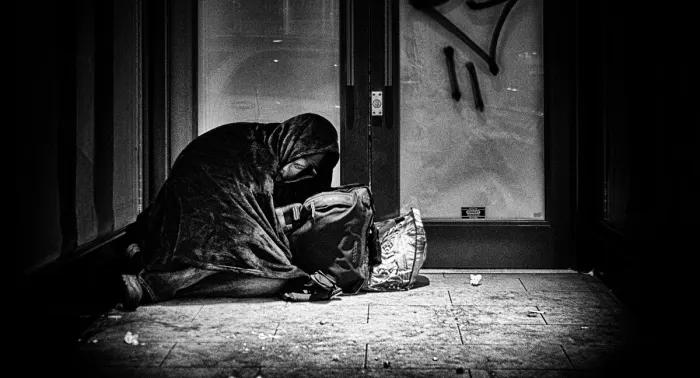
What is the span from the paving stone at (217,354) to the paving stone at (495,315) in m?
1.09

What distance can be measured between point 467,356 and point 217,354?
1.06m

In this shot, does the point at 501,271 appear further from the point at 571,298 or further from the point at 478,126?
the point at 478,126

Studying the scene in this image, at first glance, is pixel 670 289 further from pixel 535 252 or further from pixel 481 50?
pixel 481 50

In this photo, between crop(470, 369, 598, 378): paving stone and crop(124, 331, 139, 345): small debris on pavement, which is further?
crop(124, 331, 139, 345): small debris on pavement

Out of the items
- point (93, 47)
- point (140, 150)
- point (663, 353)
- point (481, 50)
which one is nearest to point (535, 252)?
point (481, 50)

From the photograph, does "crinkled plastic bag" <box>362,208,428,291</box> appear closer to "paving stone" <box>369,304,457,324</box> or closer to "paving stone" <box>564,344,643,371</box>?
"paving stone" <box>369,304,457,324</box>

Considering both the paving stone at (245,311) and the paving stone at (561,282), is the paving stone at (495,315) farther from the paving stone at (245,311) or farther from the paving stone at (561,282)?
the paving stone at (245,311)

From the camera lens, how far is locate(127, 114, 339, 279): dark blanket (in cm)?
429

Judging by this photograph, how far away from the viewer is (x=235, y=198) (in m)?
4.38

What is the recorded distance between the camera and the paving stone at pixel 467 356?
10.5 ft

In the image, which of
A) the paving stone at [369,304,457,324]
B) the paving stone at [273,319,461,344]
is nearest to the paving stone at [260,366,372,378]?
the paving stone at [273,319,461,344]

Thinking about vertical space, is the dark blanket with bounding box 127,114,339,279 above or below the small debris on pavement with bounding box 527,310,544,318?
above

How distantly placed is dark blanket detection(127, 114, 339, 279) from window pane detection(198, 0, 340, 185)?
56 cm

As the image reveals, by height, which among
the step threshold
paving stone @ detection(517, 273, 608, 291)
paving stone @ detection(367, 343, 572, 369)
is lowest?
paving stone @ detection(367, 343, 572, 369)
